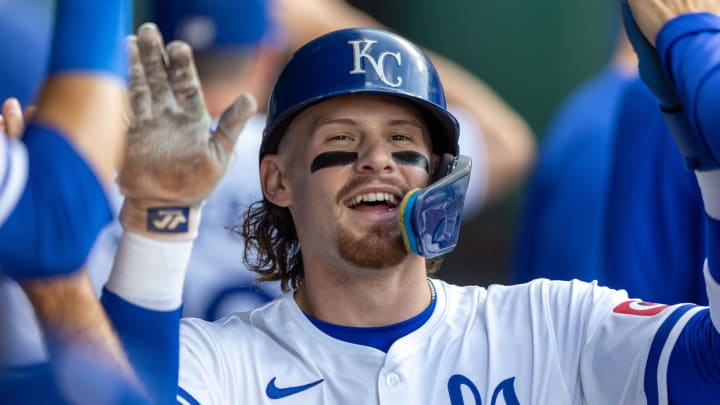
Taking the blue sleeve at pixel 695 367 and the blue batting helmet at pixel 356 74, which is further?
the blue batting helmet at pixel 356 74

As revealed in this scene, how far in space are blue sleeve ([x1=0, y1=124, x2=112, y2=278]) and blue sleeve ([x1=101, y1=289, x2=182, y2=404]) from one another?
0.29 meters

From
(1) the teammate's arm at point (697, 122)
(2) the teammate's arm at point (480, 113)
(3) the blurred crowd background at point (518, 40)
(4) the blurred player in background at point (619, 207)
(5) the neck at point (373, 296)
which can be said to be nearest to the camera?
(1) the teammate's arm at point (697, 122)

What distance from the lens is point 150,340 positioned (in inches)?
107

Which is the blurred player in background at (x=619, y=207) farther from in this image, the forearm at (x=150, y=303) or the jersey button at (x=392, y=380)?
the forearm at (x=150, y=303)

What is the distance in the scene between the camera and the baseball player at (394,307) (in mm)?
3074

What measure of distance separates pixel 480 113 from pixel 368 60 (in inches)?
93.3

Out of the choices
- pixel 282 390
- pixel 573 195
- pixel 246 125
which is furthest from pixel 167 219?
pixel 573 195

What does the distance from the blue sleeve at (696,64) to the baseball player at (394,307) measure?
0.06m

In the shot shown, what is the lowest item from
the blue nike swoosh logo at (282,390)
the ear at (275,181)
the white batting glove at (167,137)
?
the blue nike swoosh logo at (282,390)

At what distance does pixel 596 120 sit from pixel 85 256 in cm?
278

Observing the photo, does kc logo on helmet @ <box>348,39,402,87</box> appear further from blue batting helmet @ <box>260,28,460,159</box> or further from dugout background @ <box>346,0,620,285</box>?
dugout background @ <box>346,0,620,285</box>

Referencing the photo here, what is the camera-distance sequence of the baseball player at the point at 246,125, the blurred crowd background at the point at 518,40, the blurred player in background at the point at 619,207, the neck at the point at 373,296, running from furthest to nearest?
the blurred crowd background at the point at 518,40
the baseball player at the point at 246,125
the blurred player in background at the point at 619,207
the neck at the point at 373,296

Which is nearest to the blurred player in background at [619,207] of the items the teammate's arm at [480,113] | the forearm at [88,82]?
the teammate's arm at [480,113]

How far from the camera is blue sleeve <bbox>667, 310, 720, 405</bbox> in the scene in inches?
116
